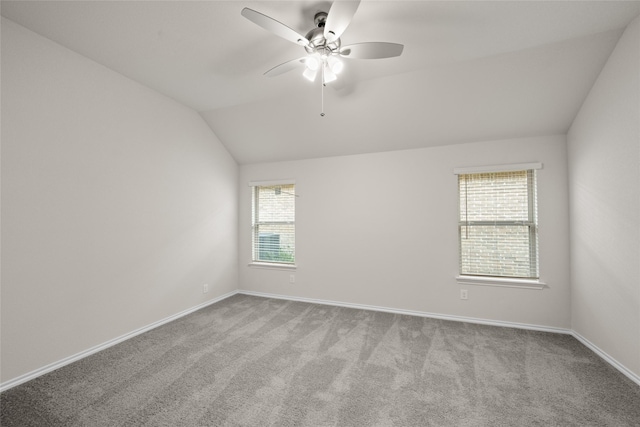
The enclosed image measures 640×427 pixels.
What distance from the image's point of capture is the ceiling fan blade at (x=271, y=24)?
1562 mm

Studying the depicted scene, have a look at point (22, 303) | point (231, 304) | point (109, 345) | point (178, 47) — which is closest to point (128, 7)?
point (178, 47)

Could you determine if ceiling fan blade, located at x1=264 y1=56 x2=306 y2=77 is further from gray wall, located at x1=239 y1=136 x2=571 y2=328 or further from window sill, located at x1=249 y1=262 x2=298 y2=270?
window sill, located at x1=249 y1=262 x2=298 y2=270

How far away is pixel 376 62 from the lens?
8.48ft

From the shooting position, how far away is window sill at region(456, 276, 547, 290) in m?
3.07

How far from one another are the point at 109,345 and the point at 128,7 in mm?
2994

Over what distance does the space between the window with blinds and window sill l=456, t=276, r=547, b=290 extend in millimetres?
79

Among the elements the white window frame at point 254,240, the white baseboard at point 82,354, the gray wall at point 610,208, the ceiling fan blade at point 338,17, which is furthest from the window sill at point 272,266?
the gray wall at point 610,208

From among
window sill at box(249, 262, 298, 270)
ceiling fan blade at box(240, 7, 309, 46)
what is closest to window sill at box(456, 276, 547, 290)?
window sill at box(249, 262, 298, 270)

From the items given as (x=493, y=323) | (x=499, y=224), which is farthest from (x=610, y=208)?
(x=493, y=323)

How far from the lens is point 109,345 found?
2.67m

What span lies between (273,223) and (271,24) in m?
3.15

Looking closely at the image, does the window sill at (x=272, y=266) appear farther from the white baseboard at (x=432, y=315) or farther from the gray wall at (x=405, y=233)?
the white baseboard at (x=432, y=315)

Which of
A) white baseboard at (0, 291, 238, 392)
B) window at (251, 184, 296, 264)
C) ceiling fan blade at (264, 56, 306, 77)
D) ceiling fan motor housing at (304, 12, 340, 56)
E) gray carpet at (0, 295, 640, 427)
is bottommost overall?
gray carpet at (0, 295, 640, 427)

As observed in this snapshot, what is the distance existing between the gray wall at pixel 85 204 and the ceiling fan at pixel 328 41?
6.05ft
